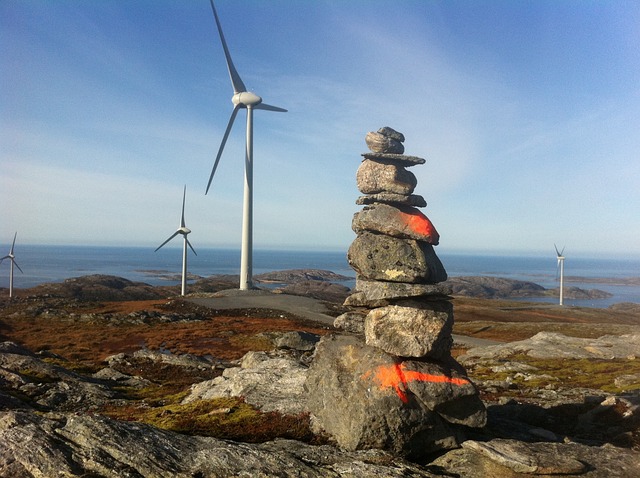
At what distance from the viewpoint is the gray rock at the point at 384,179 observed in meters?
21.8

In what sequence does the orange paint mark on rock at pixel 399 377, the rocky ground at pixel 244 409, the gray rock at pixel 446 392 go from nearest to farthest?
1. the rocky ground at pixel 244 409
2. the orange paint mark on rock at pixel 399 377
3. the gray rock at pixel 446 392

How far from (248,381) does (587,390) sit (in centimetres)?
2445

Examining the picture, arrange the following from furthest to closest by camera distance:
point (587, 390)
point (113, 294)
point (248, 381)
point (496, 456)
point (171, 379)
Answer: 1. point (113, 294)
2. point (171, 379)
3. point (587, 390)
4. point (248, 381)
5. point (496, 456)

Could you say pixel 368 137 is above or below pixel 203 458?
above

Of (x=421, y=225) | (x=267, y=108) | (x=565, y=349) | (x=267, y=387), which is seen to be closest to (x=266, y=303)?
(x=267, y=108)

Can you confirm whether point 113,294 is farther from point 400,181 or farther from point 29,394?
point 400,181

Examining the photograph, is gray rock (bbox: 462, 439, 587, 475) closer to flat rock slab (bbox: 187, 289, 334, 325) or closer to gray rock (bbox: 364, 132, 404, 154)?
gray rock (bbox: 364, 132, 404, 154)

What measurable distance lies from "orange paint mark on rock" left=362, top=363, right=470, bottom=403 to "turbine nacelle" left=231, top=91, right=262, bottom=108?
73.5 m

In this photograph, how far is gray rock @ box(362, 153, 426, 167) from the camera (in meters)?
21.5

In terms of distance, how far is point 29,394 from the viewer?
87.7ft

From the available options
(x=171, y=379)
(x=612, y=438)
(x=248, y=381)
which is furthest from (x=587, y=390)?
(x=171, y=379)

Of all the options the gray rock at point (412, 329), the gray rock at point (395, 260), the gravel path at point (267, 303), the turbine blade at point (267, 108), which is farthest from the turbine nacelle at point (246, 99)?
the gray rock at point (412, 329)

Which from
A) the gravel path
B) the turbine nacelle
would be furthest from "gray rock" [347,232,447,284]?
the turbine nacelle

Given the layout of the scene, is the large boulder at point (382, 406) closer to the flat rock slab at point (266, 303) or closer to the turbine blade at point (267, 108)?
the flat rock slab at point (266, 303)
